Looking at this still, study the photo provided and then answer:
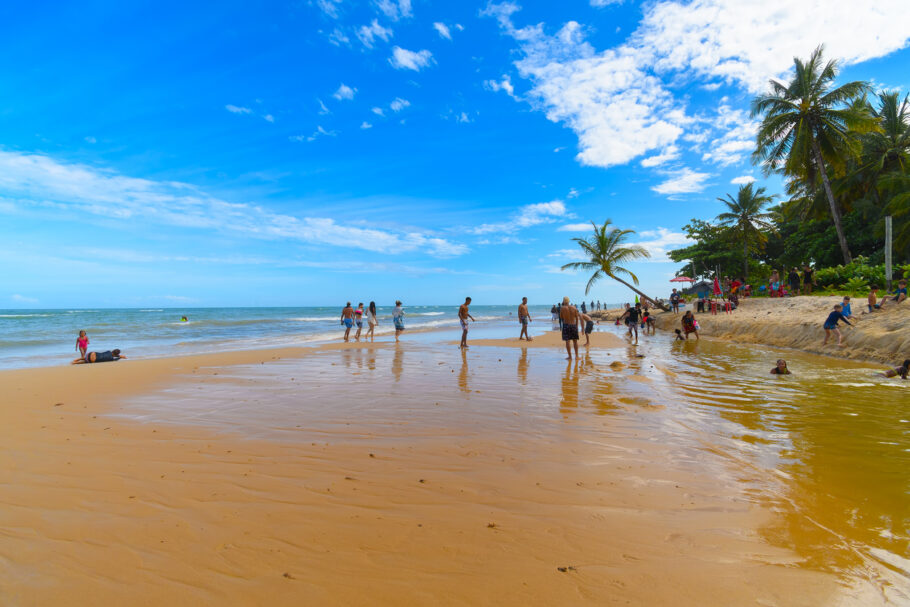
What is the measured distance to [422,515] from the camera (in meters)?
3.14

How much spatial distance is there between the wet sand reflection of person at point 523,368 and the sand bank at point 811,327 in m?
9.35

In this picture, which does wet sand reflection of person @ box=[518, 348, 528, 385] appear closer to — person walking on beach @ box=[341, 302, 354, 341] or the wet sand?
the wet sand

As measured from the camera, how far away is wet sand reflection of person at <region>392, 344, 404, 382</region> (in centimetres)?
980

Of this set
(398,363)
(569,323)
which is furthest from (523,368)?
→ (398,363)

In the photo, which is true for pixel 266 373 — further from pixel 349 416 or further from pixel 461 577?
pixel 461 577

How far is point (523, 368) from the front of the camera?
1080 cm

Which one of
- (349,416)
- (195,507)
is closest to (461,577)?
(195,507)

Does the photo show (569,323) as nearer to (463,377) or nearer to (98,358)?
(463,377)

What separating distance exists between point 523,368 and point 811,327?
37.9 ft

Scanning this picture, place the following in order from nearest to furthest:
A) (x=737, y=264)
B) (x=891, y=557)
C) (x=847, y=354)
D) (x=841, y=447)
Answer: (x=891, y=557), (x=841, y=447), (x=847, y=354), (x=737, y=264)

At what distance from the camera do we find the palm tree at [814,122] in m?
22.7

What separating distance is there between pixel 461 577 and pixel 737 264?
38.4 m

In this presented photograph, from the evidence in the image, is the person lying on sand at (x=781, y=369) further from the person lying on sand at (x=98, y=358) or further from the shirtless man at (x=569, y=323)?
the person lying on sand at (x=98, y=358)

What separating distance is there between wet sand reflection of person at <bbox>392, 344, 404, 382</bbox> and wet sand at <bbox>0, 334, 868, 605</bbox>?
10.1 feet
